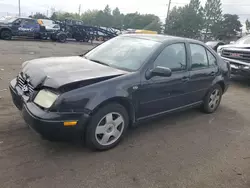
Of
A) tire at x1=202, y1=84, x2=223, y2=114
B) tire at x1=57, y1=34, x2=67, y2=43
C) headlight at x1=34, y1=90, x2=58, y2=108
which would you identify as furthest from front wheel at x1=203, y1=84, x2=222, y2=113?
tire at x1=57, y1=34, x2=67, y2=43

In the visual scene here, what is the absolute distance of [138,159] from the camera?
3.20 meters

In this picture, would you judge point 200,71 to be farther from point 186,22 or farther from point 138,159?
point 186,22

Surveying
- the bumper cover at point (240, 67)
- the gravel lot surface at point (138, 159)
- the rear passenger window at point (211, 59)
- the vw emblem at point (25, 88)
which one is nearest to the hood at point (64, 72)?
the vw emblem at point (25, 88)

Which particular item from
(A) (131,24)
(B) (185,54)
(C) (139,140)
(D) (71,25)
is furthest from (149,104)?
(A) (131,24)

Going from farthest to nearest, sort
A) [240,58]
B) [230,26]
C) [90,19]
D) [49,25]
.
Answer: [90,19], [230,26], [49,25], [240,58]

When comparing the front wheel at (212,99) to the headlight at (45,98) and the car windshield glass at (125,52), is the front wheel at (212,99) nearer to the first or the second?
the car windshield glass at (125,52)

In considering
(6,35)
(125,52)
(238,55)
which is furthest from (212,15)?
(125,52)

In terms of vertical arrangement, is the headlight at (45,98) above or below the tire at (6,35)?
above

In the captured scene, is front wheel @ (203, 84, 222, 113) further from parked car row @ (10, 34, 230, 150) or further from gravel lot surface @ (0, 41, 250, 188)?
gravel lot surface @ (0, 41, 250, 188)

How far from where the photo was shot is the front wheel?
4.96 meters

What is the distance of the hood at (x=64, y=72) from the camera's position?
296 cm

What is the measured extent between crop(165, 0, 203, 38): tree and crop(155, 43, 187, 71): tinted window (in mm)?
51696

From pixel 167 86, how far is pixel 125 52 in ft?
2.80

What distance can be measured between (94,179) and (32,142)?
1.15m
